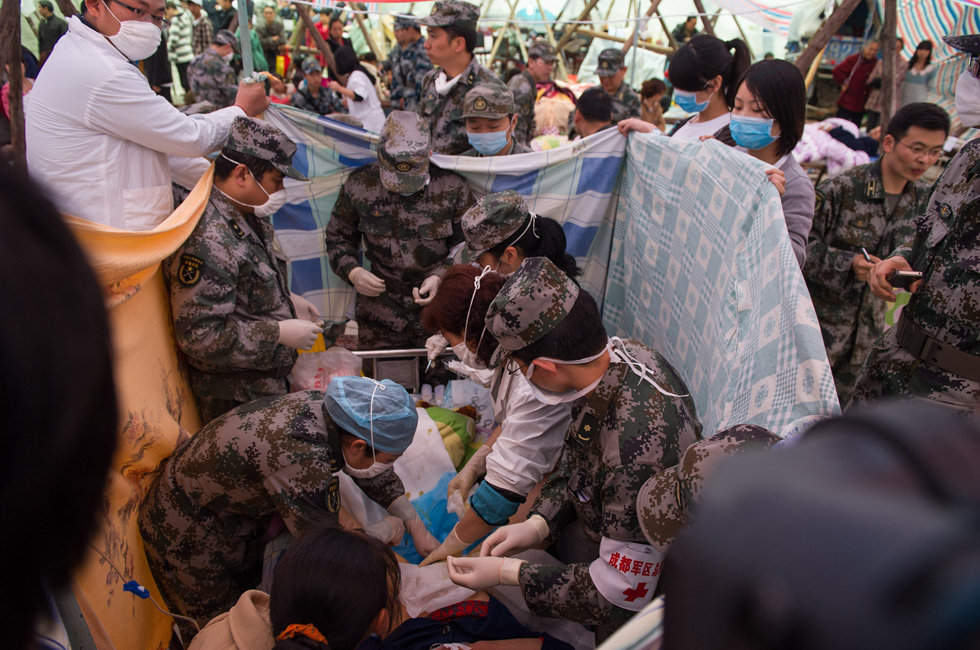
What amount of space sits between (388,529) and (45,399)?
217 centimetres

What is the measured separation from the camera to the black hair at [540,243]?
10.3 feet

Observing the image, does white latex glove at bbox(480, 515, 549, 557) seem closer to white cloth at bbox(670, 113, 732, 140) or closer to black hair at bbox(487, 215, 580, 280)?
black hair at bbox(487, 215, 580, 280)

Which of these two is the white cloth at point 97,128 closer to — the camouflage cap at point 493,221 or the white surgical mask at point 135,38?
the white surgical mask at point 135,38

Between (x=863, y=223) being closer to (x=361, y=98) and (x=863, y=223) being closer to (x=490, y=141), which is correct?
(x=490, y=141)

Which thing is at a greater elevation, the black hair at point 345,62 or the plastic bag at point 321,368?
the black hair at point 345,62

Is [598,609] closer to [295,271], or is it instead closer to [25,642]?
[25,642]

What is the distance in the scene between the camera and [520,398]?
2.45m

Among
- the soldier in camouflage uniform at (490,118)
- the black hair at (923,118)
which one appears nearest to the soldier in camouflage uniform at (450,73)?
the soldier in camouflage uniform at (490,118)

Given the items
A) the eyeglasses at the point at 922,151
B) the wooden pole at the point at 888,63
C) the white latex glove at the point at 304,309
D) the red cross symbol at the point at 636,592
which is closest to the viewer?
the red cross symbol at the point at 636,592

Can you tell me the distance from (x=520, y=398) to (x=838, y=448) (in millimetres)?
2012

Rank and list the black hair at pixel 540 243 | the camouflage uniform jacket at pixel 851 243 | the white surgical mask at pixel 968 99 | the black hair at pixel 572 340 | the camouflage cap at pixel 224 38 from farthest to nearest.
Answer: the camouflage cap at pixel 224 38
the camouflage uniform jacket at pixel 851 243
the black hair at pixel 540 243
the white surgical mask at pixel 968 99
the black hair at pixel 572 340

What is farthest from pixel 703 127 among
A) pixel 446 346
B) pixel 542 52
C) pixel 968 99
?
A: pixel 542 52

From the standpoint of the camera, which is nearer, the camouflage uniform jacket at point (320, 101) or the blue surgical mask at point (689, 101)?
the blue surgical mask at point (689, 101)

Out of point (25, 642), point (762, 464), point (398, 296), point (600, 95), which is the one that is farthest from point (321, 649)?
point (600, 95)
